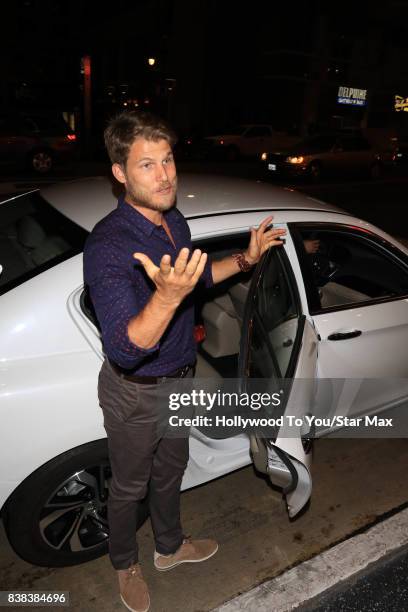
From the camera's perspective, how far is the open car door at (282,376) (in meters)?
2.01

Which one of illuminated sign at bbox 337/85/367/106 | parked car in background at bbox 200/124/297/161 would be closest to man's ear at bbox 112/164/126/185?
parked car in background at bbox 200/124/297/161

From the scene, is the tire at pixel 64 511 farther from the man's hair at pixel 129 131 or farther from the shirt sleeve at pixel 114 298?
the man's hair at pixel 129 131

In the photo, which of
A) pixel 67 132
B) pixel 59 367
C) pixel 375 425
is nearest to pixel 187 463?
pixel 59 367

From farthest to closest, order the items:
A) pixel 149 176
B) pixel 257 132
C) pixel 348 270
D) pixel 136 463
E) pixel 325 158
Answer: pixel 257 132 < pixel 325 158 < pixel 348 270 < pixel 136 463 < pixel 149 176

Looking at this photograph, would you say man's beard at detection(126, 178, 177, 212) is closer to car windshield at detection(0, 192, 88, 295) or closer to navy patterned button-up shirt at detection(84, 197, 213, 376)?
navy patterned button-up shirt at detection(84, 197, 213, 376)

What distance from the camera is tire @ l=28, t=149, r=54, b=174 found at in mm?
13680

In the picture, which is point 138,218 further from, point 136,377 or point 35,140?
point 35,140

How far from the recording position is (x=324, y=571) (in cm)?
233

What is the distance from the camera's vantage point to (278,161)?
14.9 m

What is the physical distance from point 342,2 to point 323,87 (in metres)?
4.10

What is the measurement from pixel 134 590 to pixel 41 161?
44.7 feet

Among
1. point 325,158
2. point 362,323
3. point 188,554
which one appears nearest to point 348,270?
point 362,323

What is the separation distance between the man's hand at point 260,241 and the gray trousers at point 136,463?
765 millimetres

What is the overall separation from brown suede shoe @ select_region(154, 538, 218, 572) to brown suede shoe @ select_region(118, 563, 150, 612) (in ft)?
0.54
